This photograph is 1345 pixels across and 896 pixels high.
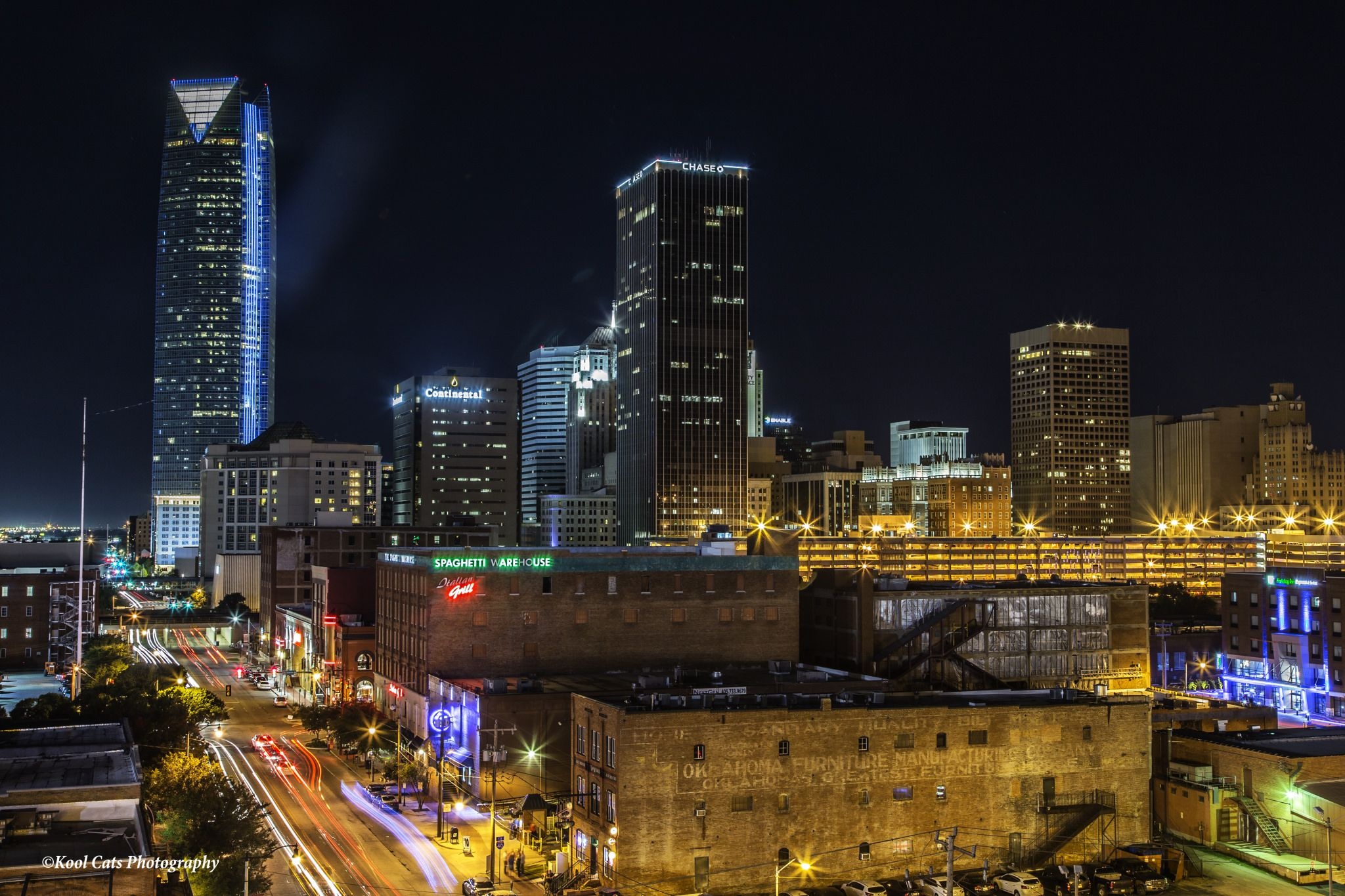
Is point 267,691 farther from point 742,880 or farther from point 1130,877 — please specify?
point 1130,877

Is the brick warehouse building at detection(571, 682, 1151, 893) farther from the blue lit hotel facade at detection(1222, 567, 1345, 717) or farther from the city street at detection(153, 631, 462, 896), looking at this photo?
the blue lit hotel facade at detection(1222, 567, 1345, 717)

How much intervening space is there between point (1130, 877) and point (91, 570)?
388ft

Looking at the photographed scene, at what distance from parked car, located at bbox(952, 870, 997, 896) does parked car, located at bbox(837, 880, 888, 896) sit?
3669mm

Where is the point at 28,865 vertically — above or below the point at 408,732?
above

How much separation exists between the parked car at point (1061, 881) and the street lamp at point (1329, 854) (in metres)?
11.1

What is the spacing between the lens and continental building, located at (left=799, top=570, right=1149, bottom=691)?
114875 millimetres

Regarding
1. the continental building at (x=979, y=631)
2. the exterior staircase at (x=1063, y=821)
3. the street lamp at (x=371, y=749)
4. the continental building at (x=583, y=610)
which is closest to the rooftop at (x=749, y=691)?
the continental building at (x=583, y=610)

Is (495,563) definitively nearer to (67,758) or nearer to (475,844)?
(475,844)

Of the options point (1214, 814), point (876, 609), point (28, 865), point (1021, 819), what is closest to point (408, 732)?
point (876, 609)

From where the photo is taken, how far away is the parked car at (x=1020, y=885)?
2522 inches

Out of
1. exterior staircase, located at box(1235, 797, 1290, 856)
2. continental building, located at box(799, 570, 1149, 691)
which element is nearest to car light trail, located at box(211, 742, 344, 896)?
continental building, located at box(799, 570, 1149, 691)

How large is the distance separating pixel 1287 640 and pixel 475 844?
92.7m

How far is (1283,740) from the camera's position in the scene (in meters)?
81.5

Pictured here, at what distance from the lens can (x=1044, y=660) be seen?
122688 millimetres
